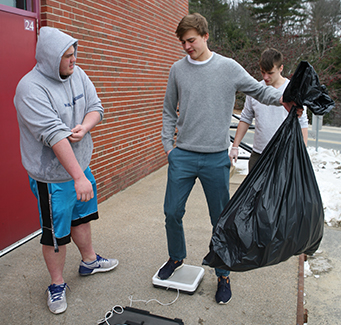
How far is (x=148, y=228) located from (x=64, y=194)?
5.21 feet

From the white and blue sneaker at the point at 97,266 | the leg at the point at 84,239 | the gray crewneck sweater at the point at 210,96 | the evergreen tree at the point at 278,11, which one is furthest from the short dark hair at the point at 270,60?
the evergreen tree at the point at 278,11

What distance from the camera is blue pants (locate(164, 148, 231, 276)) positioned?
7.66 ft

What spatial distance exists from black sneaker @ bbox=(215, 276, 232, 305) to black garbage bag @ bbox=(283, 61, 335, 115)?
1311 millimetres

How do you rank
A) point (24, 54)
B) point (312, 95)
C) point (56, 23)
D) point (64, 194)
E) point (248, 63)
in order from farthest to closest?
point (248, 63)
point (56, 23)
point (24, 54)
point (64, 194)
point (312, 95)

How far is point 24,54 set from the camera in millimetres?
3109

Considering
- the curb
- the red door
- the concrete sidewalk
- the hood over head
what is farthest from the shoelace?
the curb

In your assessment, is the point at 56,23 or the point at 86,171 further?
the point at 56,23

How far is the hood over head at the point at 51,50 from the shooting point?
2006 millimetres

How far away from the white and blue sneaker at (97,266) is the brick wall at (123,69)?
5.43 ft

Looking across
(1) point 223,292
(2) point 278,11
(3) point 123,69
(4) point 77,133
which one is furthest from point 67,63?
(2) point 278,11

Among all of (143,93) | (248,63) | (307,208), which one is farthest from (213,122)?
(248,63)

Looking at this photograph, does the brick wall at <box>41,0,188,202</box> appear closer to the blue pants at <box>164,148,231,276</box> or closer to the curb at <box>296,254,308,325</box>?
the blue pants at <box>164,148,231,276</box>

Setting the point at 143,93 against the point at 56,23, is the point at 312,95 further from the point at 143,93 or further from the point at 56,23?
the point at 143,93

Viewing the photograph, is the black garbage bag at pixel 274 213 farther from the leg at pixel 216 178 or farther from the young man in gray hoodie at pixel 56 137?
the young man in gray hoodie at pixel 56 137
